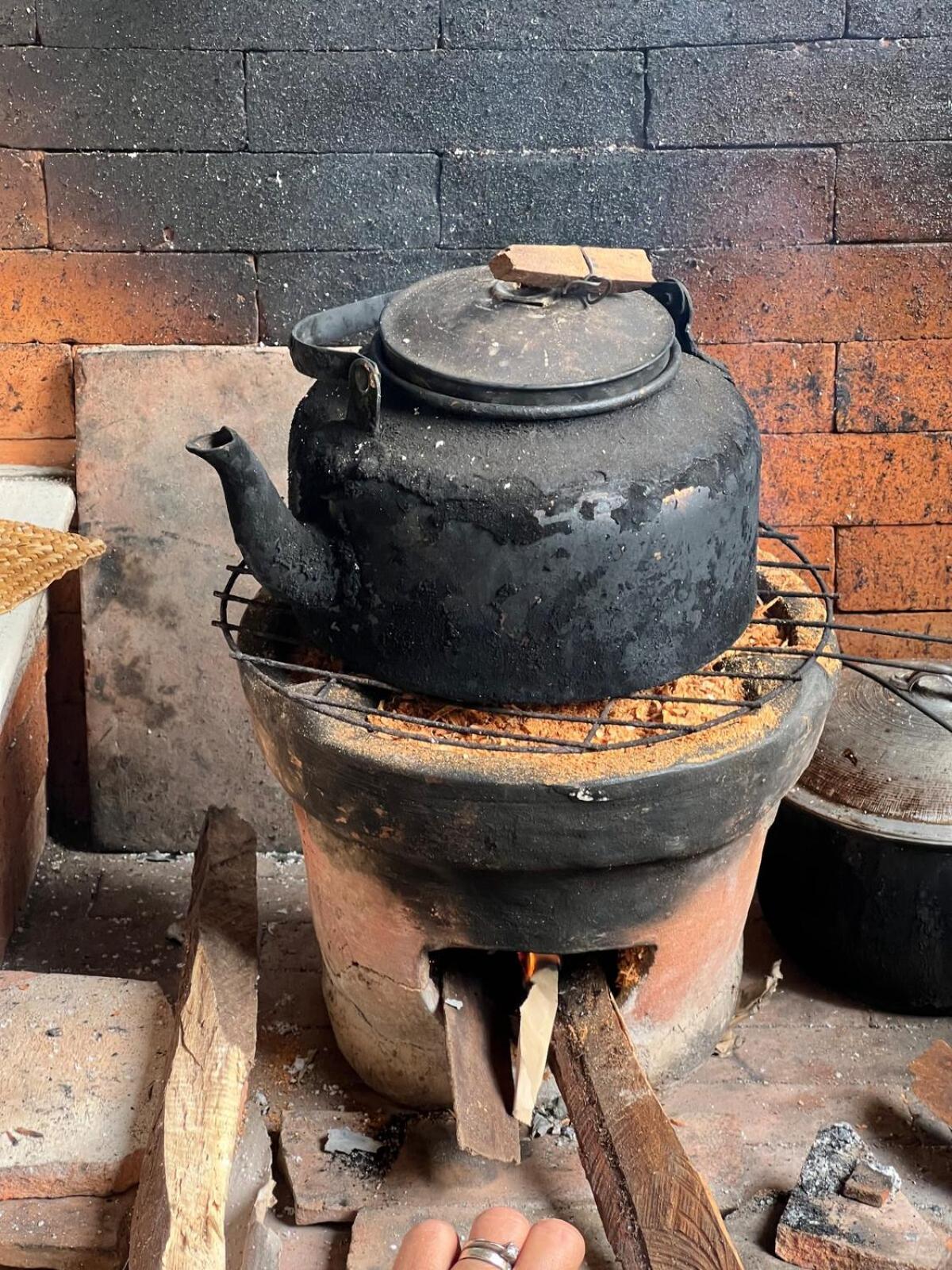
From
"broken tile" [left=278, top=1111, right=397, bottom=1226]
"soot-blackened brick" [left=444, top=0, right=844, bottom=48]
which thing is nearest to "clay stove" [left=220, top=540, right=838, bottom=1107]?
"broken tile" [left=278, top=1111, right=397, bottom=1226]

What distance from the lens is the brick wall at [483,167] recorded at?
3193mm

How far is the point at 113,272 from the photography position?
11.2ft

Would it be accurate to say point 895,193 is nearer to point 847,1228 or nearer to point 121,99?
point 121,99

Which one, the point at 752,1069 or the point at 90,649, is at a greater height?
the point at 90,649

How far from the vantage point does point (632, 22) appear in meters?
3.18

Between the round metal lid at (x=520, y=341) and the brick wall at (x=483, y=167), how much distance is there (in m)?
0.96

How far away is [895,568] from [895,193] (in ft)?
3.05

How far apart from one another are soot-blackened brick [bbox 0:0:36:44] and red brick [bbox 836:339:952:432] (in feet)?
6.60

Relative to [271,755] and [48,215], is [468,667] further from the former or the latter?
[48,215]

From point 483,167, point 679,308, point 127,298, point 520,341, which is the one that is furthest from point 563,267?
point 127,298

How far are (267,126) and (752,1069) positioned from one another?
2.33 meters

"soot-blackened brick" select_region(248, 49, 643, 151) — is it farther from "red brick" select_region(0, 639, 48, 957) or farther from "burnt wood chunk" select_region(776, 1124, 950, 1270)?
"burnt wood chunk" select_region(776, 1124, 950, 1270)

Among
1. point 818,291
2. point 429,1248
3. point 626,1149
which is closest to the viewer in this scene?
point 429,1248

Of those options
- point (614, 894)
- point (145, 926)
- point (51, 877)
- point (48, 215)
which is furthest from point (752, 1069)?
point (48, 215)
